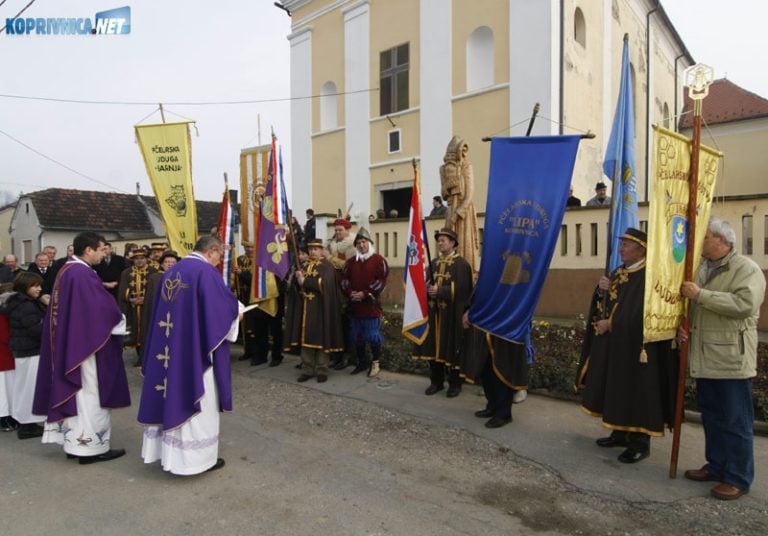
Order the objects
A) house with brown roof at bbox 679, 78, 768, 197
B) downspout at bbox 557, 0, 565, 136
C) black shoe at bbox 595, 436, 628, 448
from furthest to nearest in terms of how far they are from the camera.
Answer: house with brown roof at bbox 679, 78, 768, 197 → downspout at bbox 557, 0, 565, 136 → black shoe at bbox 595, 436, 628, 448

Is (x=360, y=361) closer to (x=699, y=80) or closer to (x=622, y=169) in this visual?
(x=622, y=169)

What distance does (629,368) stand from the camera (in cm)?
450

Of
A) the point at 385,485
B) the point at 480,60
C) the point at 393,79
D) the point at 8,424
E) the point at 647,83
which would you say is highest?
the point at 647,83

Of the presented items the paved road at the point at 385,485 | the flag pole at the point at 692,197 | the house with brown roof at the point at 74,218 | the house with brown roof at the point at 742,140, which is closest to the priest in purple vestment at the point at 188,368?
the paved road at the point at 385,485

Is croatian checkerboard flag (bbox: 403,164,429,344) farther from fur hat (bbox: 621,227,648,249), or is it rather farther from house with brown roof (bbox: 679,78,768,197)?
house with brown roof (bbox: 679,78,768,197)

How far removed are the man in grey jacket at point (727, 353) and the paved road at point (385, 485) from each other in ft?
0.79

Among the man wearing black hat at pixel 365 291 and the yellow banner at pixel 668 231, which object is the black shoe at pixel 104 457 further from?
the yellow banner at pixel 668 231

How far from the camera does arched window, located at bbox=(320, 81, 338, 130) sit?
18844 mm

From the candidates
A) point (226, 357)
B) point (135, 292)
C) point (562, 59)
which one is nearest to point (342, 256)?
point (135, 292)

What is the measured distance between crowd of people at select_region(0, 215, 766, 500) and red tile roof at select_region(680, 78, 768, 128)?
19.4 metres

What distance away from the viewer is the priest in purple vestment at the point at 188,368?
14.1 feet

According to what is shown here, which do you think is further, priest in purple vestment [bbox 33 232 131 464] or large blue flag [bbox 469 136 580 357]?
large blue flag [bbox 469 136 580 357]

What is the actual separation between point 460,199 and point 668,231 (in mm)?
3459

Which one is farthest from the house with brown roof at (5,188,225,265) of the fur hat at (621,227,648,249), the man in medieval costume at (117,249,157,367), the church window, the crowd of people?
the fur hat at (621,227,648,249)
